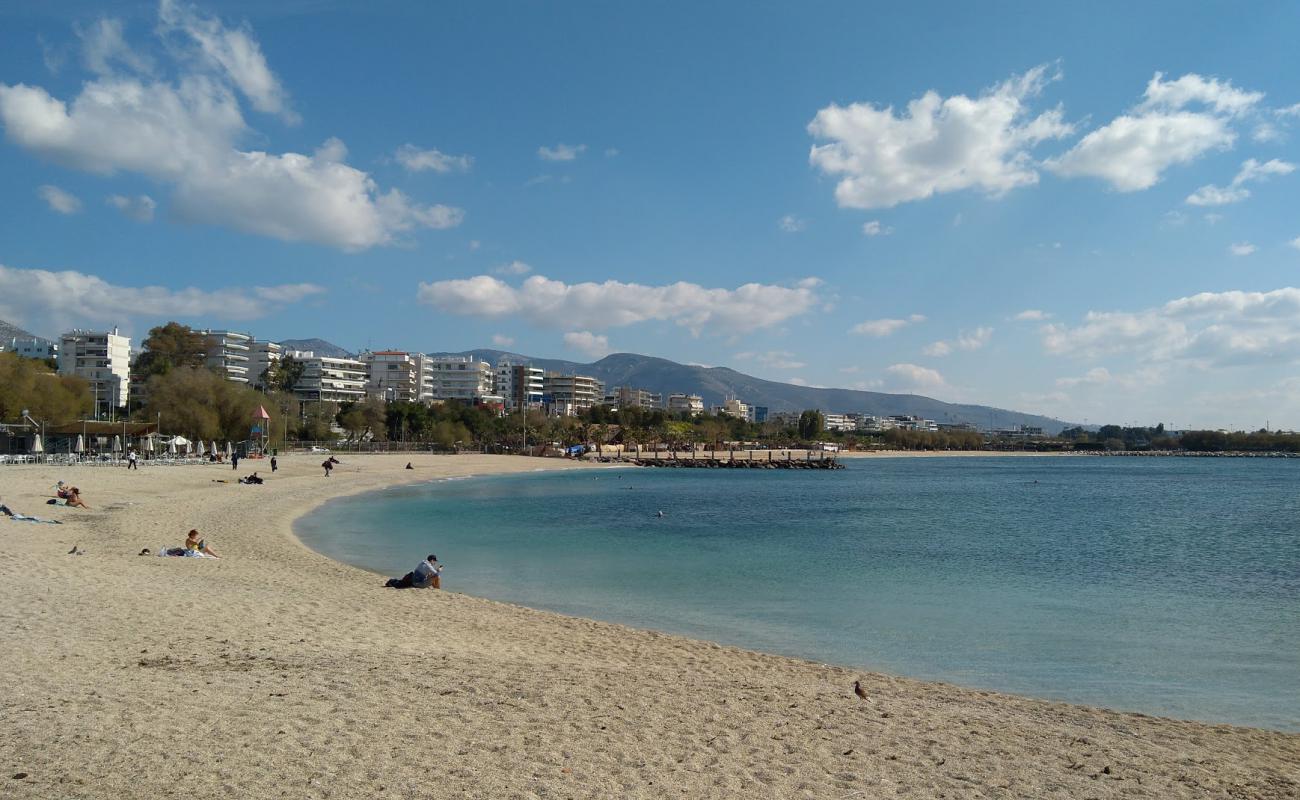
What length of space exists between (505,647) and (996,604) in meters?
11.2

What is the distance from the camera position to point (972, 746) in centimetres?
760

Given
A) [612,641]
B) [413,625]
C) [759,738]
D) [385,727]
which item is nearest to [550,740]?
[385,727]

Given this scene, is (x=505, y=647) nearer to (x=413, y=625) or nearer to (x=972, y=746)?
(x=413, y=625)

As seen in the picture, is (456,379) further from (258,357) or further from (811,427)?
(811,427)

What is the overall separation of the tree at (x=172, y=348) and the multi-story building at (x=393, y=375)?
2100 inches

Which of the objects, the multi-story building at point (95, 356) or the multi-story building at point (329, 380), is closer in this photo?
the multi-story building at point (95, 356)

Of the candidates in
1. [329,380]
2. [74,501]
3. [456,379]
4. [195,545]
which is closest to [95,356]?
[329,380]

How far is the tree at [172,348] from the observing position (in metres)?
92.5

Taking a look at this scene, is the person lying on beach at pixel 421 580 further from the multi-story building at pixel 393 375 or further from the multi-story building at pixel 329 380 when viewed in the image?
the multi-story building at pixel 393 375

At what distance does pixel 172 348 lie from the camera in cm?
9475

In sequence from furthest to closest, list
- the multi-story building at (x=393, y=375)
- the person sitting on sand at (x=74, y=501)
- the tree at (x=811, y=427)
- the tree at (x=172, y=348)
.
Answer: the tree at (x=811, y=427), the multi-story building at (x=393, y=375), the tree at (x=172, y=348), the person sitting on sand at (x=74, y=501)

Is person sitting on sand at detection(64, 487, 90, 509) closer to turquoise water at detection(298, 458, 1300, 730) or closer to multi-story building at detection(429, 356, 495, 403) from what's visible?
turquoise water at detection(298, 458, 1300, 730)

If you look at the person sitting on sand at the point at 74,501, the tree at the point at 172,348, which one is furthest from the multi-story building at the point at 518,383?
the person sitting on sand at the point at 74,501

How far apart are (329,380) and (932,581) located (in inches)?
5150
